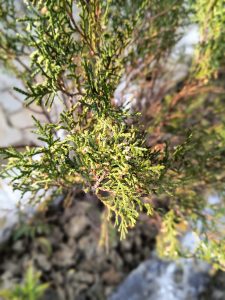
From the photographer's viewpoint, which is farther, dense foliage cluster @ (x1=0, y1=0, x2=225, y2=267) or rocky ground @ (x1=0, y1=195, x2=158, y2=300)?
rocky ground @ (x1=0, y1=195, x2=158, y2=300)

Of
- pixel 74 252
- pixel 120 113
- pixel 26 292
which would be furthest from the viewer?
pixel 74 252

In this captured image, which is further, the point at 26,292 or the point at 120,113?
the point at 26,292

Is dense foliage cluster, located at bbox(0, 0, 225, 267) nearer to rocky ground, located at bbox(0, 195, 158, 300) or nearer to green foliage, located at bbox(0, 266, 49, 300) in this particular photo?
rocky ground, located at bbox(0, 195, 158, 300)

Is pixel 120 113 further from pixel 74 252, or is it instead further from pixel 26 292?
pixel 74 252

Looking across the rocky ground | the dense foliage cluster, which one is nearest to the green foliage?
the rocky ground

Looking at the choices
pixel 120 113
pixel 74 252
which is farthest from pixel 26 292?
pixel 120 113

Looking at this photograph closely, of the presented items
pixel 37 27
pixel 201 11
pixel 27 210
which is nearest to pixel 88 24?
pixel 37 27
